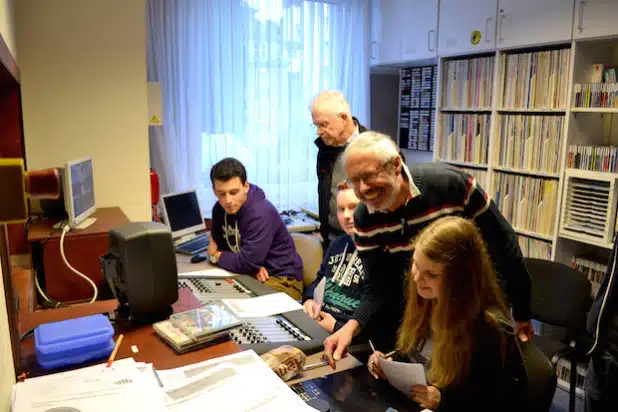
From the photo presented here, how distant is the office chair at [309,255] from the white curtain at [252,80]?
1.15m

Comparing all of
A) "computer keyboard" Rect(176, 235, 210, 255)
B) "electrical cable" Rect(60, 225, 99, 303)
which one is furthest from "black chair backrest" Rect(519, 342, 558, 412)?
"computer keyboard" Rect(176, 235, 210, 255)

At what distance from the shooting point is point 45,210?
2182 millimetres

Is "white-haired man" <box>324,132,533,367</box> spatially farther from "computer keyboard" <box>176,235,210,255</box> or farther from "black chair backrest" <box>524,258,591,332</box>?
"computer keyboard" <box>176,235,210,255</box>

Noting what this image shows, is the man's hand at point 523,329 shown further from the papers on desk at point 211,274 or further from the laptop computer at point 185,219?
the laptop computer at point 185,219

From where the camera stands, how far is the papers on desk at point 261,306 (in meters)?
1.62

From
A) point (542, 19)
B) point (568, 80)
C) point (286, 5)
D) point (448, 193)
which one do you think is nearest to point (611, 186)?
point (568, 80)

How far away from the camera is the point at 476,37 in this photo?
298cm

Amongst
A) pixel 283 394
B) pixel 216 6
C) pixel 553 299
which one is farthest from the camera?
pixel 216 6

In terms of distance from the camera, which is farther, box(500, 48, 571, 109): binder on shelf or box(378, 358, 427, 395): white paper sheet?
box(500, 48, 571, 109): binder on shelf

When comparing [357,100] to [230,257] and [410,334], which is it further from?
[410,334]

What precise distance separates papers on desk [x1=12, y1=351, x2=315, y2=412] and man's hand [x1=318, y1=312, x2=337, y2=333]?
0.68 metres

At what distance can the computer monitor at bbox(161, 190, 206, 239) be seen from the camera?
10.2ft

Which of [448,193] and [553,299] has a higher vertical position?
[448,193]

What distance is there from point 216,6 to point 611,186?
264 cm
